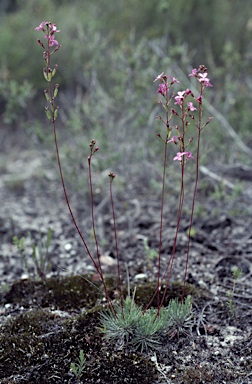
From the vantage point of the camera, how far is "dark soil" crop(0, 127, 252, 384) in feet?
7.18

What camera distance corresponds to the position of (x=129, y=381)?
211 centimetres

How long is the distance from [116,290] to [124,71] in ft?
7.46

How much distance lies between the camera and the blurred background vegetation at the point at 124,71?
4.22 m

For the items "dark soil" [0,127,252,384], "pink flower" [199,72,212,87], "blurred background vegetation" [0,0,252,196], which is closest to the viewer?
"pink flower" [199,72,212,87]

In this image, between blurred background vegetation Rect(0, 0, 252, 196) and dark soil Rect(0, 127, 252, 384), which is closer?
dark soil Rect(0, 127, 252, 384)

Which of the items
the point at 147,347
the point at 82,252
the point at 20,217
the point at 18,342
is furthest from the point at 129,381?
the point at 20,217

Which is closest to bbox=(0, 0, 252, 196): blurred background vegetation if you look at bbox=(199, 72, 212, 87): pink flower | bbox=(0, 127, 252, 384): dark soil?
bbox=(0, 127, 252, 384): dark soil

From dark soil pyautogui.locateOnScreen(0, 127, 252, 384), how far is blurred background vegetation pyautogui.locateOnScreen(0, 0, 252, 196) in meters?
0.41

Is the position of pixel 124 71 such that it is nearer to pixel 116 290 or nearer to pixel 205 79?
pixel 116 290

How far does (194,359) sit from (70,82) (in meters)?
4.69

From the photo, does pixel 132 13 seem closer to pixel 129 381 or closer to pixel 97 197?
pixel 97 197

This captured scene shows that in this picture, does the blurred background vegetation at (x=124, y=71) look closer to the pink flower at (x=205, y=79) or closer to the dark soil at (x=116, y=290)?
the dark soil at (x=116, y=290)

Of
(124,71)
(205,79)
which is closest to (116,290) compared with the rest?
(205,79)

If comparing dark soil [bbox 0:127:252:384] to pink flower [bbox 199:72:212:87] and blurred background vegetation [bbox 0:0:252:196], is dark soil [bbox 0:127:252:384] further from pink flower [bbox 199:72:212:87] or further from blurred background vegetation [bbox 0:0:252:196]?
pink flower [bbox 199:72:212:87]
